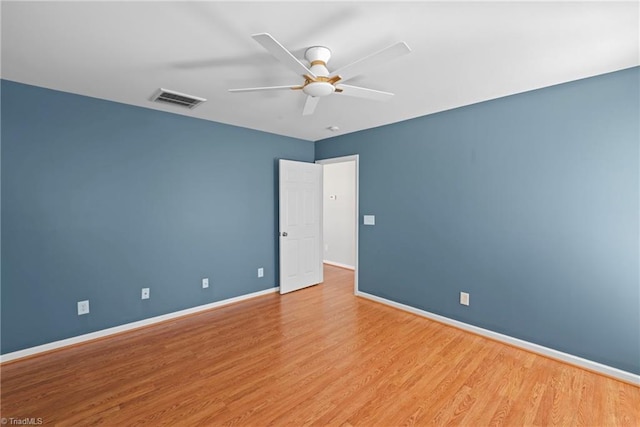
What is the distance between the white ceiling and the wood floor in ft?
8.06

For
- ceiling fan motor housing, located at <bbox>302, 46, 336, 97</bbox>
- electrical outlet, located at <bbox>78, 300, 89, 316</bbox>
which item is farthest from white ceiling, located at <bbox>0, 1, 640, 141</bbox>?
electrical outlet, located at <bbox>78, 300, 89, 316</bbox>

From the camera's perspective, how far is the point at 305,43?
1.89 meters

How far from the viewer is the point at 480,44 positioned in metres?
1.92

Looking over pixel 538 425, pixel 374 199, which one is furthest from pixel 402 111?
pixel 538 425

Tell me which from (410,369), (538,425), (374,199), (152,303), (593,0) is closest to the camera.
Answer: (593,0)

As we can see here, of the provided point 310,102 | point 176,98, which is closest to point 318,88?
point 310,102

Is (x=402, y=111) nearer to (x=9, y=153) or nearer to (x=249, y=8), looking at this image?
(x=249, y=8)

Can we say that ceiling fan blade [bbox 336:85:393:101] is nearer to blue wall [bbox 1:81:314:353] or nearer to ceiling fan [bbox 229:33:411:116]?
ceiling fan [bbox 229:33:411:116]

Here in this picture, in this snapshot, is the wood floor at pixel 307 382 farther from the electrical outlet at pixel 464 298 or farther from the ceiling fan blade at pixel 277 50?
the ceiling fan blade at pixel 277 50

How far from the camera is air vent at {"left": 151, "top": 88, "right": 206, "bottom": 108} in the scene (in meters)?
2.77

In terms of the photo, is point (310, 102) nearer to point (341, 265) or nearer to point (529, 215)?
point (529, 215)

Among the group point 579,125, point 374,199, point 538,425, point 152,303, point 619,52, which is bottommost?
point 538,425

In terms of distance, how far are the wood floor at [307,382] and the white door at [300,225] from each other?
49.8 inches

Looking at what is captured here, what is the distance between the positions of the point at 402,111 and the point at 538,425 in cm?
297
